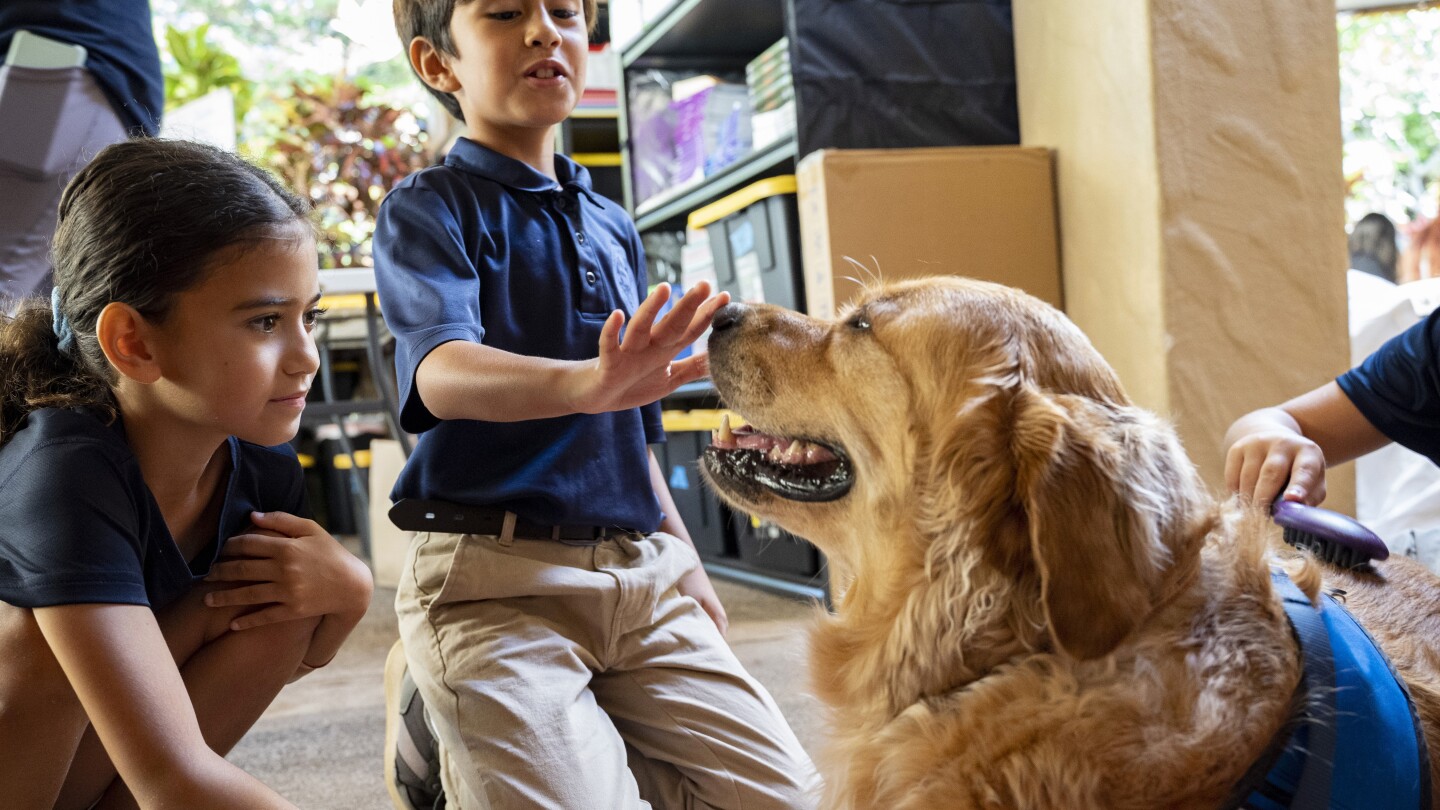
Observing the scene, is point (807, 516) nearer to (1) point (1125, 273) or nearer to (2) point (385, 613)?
(1) point (1125, 273)

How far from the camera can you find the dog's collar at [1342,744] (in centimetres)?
80

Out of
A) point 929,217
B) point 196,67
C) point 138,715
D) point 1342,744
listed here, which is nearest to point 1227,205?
point 929,217

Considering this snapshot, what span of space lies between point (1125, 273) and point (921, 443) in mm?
1447

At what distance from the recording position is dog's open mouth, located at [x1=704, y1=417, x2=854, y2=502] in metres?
1.19

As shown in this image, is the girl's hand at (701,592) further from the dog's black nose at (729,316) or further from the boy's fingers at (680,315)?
the boy's fingers at (680,315)

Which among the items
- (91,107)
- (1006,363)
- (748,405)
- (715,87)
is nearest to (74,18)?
(91,107)

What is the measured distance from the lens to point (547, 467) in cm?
135

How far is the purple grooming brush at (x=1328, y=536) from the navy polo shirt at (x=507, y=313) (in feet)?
2.54

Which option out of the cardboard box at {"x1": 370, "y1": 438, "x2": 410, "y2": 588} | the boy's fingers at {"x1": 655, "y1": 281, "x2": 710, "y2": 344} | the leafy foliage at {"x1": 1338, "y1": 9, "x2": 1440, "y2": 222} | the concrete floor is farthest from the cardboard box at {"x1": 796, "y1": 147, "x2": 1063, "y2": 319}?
the leafy foliage at {"x1": 1338, "y1": 9, "x2": 1440, "y2": 222}

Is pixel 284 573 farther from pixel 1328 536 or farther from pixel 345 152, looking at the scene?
pixel 345 152

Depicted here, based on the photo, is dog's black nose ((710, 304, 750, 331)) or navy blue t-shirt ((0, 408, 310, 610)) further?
dog's black nose ((710, 304, 750, 331))

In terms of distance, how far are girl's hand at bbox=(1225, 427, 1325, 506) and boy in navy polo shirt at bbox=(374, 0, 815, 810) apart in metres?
0.64

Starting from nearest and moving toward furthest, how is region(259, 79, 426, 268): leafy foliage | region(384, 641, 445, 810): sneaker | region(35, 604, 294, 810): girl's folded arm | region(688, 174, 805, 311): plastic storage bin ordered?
region(35, 604, 294, 810): girl's folded arm → region(384, 641, 445, 810): sneaker → region(688, 174, 805, 311): plastic storage bin → region(259, 79, 426, 268): leafy foliage

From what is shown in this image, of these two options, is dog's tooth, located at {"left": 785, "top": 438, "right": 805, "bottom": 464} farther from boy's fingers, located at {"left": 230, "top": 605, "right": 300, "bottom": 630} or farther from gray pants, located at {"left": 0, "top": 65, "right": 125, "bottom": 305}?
gray pants, located at {"left": 0, "top": 65, "right": 125, "bottom": 305}
